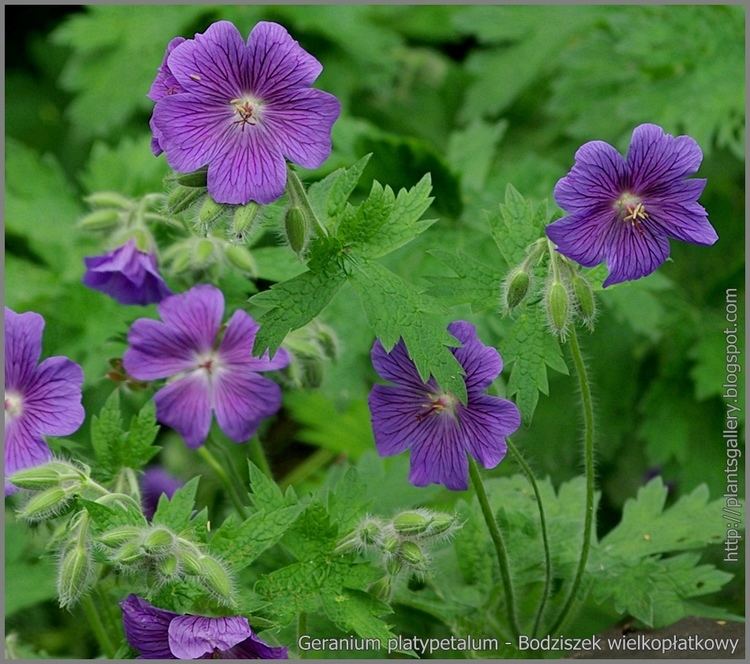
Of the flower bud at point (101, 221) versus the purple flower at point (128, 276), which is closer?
the purple flower at point (128, 276)

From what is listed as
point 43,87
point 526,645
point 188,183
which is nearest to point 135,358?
point 188,183

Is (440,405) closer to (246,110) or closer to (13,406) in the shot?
(246,110)

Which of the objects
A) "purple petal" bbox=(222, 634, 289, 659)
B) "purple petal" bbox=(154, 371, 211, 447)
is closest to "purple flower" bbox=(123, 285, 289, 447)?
"purple petal" bbox=(154, 371, 211, 447)

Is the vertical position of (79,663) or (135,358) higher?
(135,358)

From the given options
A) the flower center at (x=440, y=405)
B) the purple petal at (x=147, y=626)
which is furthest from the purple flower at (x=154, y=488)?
the flower center at (x=440, y=405)

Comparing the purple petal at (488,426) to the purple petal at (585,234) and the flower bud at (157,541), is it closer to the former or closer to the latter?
the purple petal at (585,234)

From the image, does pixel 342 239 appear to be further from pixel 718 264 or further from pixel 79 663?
pixel 718 264

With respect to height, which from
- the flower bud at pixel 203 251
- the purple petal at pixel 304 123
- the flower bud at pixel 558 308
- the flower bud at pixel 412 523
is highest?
the purple petal at pixel 304 123

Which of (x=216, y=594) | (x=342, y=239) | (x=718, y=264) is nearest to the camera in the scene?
(x=216, y=594)

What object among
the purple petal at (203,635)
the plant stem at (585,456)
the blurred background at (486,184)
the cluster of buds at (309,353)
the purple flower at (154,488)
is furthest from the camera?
the blurred background at (486,184)
